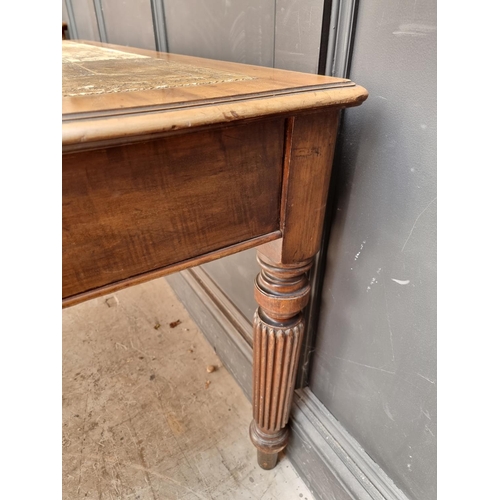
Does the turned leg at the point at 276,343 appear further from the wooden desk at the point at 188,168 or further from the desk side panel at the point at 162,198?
the desk side panel at the point at 162,198

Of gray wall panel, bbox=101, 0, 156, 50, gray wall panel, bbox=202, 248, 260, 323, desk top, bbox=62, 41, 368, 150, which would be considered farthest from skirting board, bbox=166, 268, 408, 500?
gray wall panel, bbox=101, 0, 156, 50

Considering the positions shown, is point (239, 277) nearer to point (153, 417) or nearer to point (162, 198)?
point (153, 417)

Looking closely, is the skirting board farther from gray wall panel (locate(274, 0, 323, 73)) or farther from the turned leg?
gray wall panel (locate(274, 0, 323, 73))

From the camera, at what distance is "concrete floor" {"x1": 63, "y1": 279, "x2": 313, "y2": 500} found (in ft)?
2.65

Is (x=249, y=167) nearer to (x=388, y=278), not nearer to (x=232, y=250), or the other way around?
(x=232, y=250)

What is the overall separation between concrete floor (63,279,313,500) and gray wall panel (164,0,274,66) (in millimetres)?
787

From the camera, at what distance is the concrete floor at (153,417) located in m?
0.81

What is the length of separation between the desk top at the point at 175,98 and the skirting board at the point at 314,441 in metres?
0.59

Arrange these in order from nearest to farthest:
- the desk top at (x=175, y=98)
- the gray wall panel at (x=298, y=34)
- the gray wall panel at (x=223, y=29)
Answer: the desk top at (x=175, y=98), the gray wall panel at (x=298, y=34), the gray wall panel at (x=223, y=29)

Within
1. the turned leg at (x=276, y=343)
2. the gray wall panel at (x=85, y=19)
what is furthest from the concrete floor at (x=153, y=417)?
the gray wall panel at (x=85, y=19)
